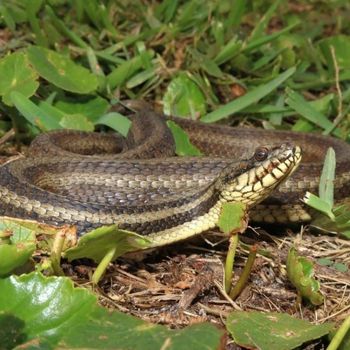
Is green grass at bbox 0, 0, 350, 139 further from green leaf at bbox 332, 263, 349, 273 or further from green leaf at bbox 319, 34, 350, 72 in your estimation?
green leaf at bbox 332, 263, 349, 273

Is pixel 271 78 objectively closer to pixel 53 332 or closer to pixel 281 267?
pixel 281 267

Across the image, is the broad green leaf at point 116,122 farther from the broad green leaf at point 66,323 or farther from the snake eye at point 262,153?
the broad green leaf at point 66,323

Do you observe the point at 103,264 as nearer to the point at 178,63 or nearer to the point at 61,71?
the point at 61,71

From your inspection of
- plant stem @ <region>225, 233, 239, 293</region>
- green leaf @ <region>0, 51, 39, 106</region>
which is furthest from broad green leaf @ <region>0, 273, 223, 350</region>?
green leaf @ <region>0, 51, 39, 106</region>

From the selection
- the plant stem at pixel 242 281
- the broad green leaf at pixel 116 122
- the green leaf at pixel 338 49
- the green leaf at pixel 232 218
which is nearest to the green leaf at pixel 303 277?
the plant stem at pixel 242 281

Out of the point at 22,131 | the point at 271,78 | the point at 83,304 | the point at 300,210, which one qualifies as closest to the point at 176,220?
the point at 300,210
